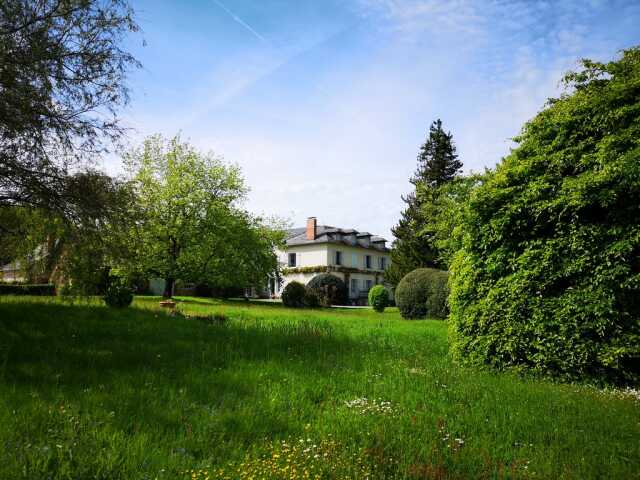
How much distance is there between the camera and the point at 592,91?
25.5 feet

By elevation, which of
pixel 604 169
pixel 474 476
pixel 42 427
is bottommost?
pixel 474 476

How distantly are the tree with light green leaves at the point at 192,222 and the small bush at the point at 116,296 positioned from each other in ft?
42.5

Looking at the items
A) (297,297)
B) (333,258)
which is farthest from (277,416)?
(333,258)

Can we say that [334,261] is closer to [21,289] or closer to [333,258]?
[333,258]

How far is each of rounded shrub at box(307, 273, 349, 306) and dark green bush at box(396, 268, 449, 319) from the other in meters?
12.3

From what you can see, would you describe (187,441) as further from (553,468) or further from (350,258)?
(350,258)

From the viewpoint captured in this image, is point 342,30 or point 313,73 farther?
point 313,73

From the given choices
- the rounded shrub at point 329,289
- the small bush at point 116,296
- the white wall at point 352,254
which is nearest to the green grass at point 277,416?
the small bush at point 116,296

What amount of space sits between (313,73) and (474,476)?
731cm

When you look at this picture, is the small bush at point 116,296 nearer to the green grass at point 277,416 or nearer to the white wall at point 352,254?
the green grass at point 277,416

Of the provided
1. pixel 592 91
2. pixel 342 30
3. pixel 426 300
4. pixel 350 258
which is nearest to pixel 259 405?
pixel 342 30

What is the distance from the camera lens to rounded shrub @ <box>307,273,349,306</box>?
33.5 m

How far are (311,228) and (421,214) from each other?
1542 centimetres

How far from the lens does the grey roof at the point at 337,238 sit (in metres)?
46.8
